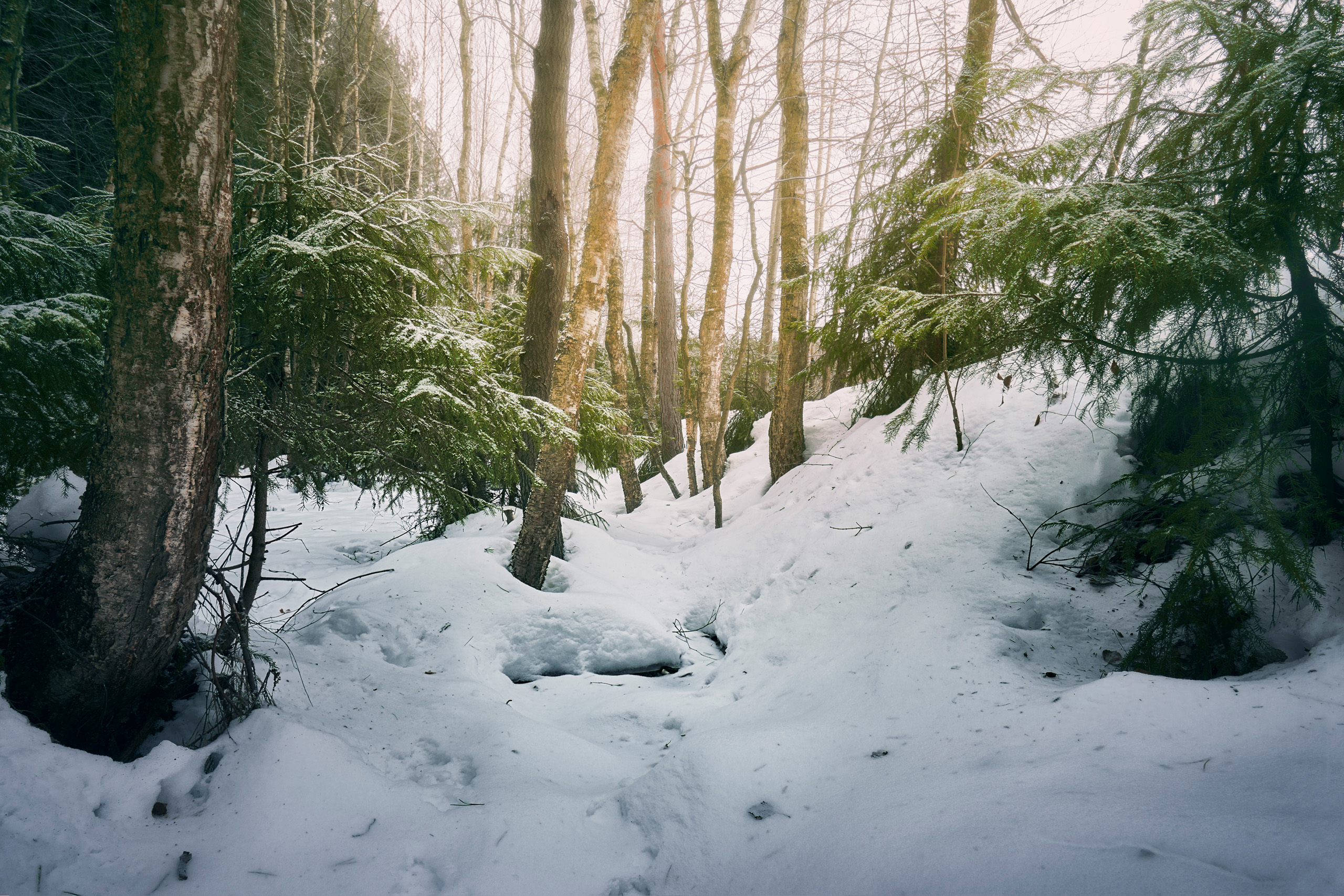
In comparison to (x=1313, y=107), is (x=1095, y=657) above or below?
below

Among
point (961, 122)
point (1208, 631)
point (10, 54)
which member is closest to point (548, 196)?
point (961, 122)

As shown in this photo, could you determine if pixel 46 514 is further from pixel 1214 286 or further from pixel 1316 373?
pixel 1316 373

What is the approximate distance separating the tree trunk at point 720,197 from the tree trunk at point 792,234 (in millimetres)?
590

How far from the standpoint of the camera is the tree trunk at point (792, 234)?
6859 mm

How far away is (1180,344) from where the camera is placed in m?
2.79

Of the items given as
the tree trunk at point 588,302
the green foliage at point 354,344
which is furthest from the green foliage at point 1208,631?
the tree trunk at point 588,302

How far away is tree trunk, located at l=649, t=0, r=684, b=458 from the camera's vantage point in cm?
681

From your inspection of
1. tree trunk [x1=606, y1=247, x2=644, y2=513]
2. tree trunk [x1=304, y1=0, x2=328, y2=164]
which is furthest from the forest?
tree trunk [x1=304, y1=0, x2=328, y2=164]

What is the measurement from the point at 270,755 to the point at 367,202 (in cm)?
283

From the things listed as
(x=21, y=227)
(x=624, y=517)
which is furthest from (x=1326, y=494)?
(x=624, y=517)

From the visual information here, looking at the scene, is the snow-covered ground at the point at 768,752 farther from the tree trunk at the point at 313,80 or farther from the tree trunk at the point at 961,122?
the tree trunk at the point at 313,80

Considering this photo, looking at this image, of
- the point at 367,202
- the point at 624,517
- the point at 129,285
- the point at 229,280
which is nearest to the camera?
the point at 129,285

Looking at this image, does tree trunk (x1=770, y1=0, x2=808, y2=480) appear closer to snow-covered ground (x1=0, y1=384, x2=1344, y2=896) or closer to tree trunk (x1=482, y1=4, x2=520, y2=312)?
snow-covered ground (x1=0, y1=384, x2=1344, y2=896)

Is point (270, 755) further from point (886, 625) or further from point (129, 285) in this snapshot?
point (886, 625)
